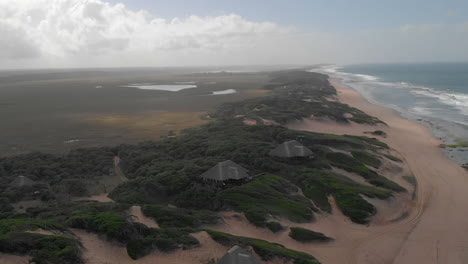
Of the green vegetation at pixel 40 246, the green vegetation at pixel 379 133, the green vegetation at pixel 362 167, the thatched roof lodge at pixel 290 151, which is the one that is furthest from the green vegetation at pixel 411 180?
the green vegetation at pixel 40 246

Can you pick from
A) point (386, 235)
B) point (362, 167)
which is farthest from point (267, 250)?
point (362, 167)

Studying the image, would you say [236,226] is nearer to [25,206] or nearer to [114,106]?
[25,206]

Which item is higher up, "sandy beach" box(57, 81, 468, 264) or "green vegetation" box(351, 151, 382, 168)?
"green vegetation" box(351, 151, 382, 168)

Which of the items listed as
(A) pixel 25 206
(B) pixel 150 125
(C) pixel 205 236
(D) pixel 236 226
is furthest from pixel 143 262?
(B) pixel 150 125

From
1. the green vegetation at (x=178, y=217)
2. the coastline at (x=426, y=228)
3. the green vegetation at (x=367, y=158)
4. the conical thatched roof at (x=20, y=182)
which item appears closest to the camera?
the coastline at (x=426, y=228)

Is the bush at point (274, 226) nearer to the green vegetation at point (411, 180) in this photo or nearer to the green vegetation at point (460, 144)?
the green vegetation at point (411, 180)

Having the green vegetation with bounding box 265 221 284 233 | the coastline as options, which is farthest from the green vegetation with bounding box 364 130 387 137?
the green vegetation with bounding box 265 221 284 233

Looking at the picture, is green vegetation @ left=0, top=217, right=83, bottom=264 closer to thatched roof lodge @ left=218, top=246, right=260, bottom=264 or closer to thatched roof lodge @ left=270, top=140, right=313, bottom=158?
thatched roof lodge @ left=218, top=246, right=260, bottom=264

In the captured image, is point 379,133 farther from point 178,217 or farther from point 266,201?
point 178,217
